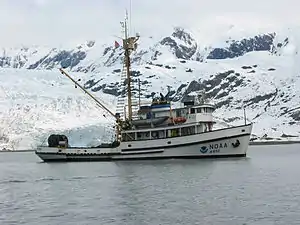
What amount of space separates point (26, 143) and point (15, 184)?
142 metres

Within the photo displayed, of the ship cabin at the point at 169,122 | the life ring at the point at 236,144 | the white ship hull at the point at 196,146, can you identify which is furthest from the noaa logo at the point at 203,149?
the life ring at the point at 236,144

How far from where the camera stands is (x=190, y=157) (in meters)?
69.8

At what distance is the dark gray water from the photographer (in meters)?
27.0

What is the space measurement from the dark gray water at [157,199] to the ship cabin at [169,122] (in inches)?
807

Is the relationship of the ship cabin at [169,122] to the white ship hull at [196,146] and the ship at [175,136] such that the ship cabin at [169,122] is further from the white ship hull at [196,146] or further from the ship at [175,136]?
the white ship hull at [196,146]

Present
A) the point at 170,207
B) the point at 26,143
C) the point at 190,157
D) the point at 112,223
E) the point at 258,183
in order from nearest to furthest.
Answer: the point at 112,223 → the point at 170,207 → the point at 258,183 → the point at 190,157 → the point at 26,143

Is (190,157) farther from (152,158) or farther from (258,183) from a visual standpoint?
(258,183)

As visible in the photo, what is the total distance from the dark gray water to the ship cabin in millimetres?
20487

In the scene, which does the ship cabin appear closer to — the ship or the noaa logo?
the ship

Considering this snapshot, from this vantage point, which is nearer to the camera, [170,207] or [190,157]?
[170,207]

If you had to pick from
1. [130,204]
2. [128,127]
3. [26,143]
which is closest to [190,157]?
[128,127]

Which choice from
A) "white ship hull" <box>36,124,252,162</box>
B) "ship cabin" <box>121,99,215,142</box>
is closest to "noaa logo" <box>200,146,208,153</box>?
"white ship hull" <box>36,124,252,162</box>

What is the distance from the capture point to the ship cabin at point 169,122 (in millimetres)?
69812

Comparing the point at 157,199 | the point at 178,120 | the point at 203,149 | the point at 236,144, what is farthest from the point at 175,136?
the point at 157,199
